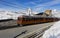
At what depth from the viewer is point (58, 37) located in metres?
8.95

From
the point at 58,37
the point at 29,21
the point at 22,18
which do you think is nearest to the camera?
the point at 58,37

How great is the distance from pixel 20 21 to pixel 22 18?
95cm

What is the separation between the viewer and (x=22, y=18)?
38.3 meters

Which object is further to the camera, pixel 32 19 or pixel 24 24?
pixel 32 19

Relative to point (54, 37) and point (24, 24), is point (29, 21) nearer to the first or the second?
point (24, 24)

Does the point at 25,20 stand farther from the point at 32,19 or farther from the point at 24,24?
the point at 32,19

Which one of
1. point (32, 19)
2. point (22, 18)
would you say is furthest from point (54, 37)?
point (32, 19)

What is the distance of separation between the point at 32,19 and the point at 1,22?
841 cm

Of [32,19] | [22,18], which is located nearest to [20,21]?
[22,18]

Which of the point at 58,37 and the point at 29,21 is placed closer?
the point at 58,37

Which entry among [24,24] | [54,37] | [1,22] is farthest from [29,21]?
[54,37]

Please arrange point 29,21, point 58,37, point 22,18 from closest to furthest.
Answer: point 58,37, point 22,18, point 29,21

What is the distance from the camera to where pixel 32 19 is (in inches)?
1689

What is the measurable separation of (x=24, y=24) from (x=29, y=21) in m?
1.88
